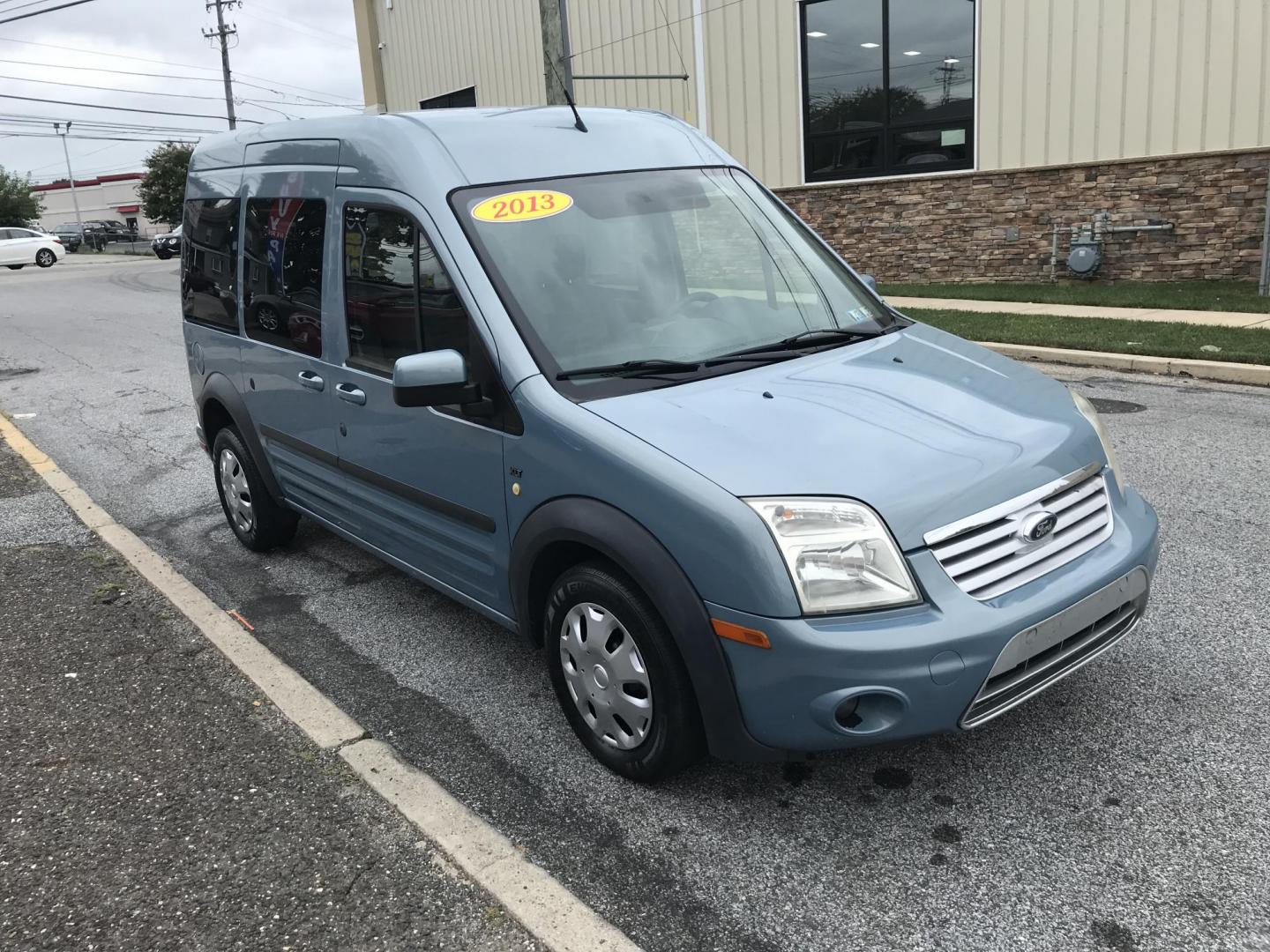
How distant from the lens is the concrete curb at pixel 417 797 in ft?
8.82

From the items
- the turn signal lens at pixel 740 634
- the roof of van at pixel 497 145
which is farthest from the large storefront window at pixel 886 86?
the turn signal lens at pixel 740 634

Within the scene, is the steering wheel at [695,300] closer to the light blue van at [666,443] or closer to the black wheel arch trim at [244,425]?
the light blue van at [666,443]

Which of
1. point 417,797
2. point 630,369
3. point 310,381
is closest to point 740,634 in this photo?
point 630,369

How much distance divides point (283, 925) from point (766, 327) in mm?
2415

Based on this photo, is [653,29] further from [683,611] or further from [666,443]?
[683,611]

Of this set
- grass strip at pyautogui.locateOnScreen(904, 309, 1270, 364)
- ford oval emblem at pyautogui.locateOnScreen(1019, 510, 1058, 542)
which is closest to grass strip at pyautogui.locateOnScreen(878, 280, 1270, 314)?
grass strip at pyautogui.locateOnScreen(904, 309, 1270, 364)

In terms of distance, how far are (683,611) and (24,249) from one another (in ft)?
144

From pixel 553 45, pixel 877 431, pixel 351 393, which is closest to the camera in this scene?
pixel 877 431

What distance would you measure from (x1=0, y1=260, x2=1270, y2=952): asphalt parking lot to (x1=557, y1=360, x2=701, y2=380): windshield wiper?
4.02ft

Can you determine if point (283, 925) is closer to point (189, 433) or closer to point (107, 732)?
point (107, 732)

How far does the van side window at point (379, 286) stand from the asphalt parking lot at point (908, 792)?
1.25 meters

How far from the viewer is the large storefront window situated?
15.4 m

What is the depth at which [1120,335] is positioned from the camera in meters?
10.2

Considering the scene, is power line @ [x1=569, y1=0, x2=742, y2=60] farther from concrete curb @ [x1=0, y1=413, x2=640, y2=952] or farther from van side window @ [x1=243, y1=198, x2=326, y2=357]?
concrete curb @ [x1=0, y1=413, x2=640, y2=952]
